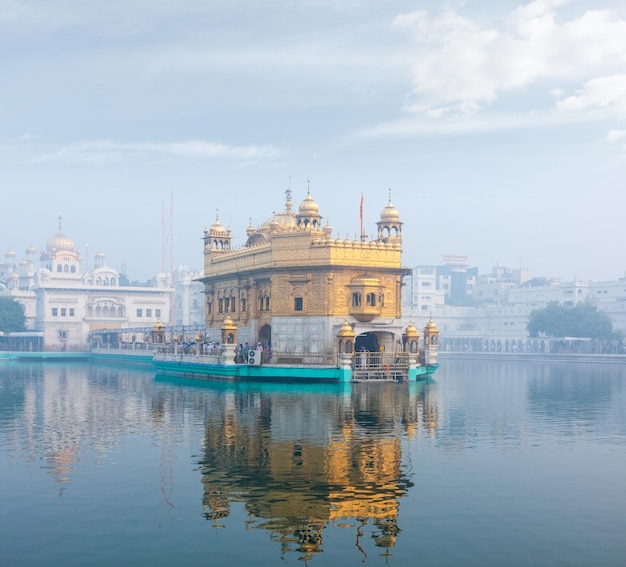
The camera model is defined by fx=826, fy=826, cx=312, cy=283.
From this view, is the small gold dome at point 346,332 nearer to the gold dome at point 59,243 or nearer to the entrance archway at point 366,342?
the entrance archway at point 366,342

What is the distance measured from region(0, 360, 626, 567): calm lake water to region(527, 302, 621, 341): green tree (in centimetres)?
9041

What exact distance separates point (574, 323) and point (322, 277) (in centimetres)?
7827

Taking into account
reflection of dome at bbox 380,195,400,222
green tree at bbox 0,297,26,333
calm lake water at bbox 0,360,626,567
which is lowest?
calm lake water at bbox 0,360,626,567

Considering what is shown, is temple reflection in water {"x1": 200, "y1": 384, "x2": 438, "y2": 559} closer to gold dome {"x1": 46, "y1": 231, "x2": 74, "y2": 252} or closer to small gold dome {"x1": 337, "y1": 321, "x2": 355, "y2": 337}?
small gold dome {"x1": 337, "y1": 321, "x2": 355, "y2": 337}

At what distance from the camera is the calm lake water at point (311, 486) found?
44.2ft

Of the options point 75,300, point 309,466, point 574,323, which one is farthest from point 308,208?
point 574,323

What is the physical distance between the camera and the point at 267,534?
14180 mm

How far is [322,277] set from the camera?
52.0 metres

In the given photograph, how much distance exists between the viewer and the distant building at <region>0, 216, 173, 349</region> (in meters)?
109

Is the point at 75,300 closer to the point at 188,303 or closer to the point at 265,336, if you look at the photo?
the point at 188,303

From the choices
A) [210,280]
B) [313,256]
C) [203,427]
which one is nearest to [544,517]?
[203,427]

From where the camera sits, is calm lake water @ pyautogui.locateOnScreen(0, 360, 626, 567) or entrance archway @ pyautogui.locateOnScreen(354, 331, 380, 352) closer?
calm lake water @ pyautogui.locateOnScreen(0, 360, 626, 567)

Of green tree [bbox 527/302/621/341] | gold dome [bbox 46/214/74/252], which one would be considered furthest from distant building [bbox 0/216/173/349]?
green tree [bbox 527/302/621/341]

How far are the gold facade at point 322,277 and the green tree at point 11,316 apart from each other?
59267 mm
